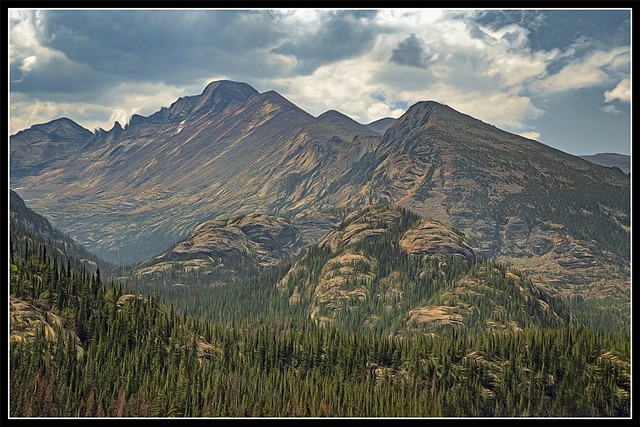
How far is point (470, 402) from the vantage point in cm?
19175

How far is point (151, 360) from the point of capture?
573ft

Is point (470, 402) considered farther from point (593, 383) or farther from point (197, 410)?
point (197, 410)

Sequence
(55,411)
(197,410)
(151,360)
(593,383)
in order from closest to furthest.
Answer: (55,411) → (197,410) → (151,360) → (593,383)

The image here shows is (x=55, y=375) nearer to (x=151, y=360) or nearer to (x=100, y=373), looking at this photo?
(x=100, y=373)
